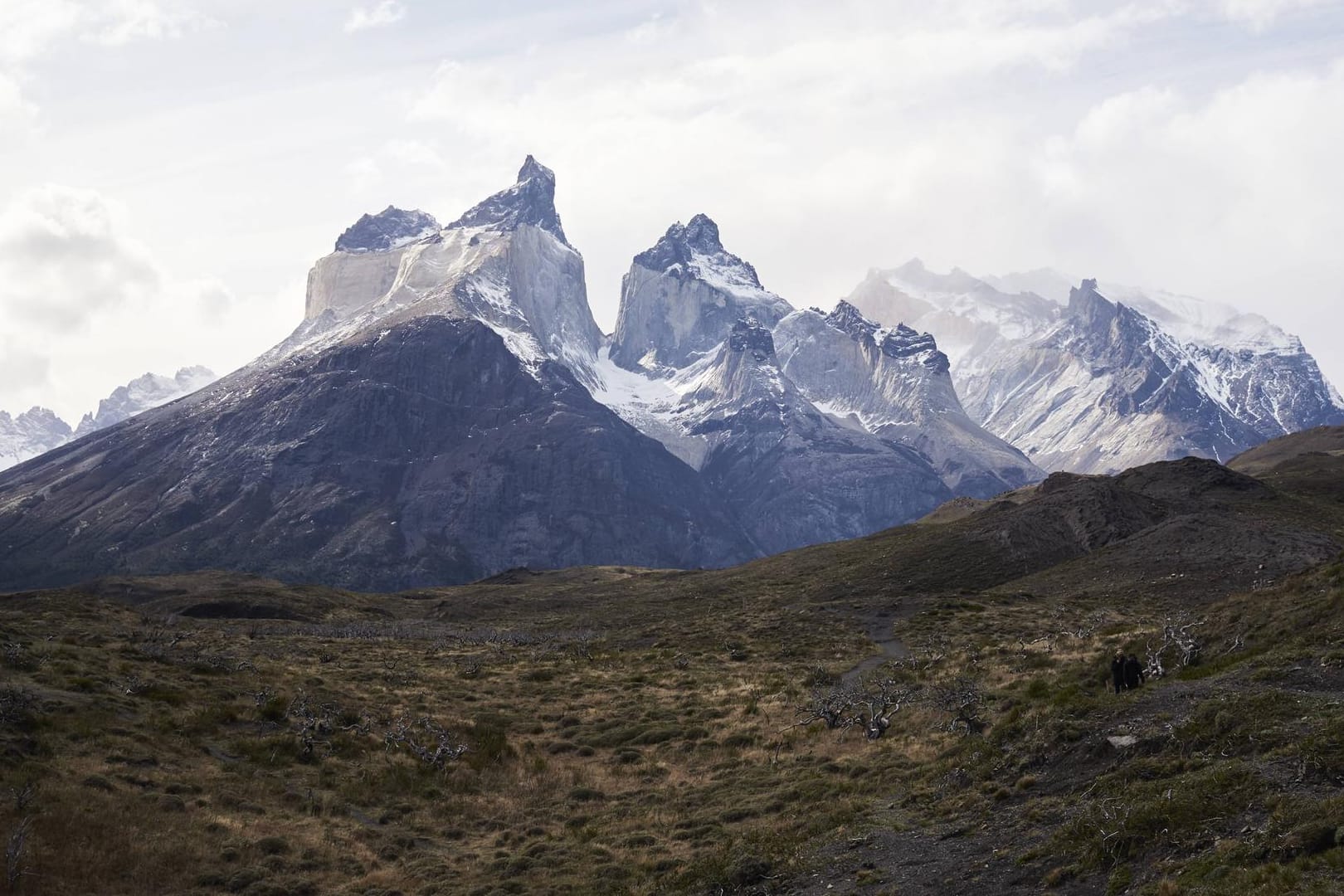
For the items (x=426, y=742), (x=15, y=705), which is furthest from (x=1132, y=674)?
(x=15, y=705)

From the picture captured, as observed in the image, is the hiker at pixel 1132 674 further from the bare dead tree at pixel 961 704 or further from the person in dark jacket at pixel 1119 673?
the bare dead tree at pixel 961 704

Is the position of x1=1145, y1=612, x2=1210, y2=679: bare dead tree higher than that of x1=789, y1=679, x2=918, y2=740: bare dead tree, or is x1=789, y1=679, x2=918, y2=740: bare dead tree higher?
x1=1145, y1=612, x2=1210, y2=679: bare dead tree

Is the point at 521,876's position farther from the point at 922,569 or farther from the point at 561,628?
the point at 922,569

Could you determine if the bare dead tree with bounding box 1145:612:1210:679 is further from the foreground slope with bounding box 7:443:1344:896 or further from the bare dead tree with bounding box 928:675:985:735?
the bare dead tree with bounding box 928:675:985:735

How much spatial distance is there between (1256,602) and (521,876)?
3119 centimetres

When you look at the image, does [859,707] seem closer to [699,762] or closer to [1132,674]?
[699,762]

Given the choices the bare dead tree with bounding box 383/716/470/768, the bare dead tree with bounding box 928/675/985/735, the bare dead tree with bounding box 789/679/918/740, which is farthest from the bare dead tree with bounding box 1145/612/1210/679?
the bare dead tree with bounding box 383/716/470/768

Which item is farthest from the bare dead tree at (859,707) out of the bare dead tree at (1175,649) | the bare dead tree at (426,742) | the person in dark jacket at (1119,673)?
the bare dead tree at (426,742)

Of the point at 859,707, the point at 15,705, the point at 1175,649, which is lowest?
the point at 859,707

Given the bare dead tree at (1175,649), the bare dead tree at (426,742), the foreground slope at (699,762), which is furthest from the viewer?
the bare dead tree at (426,742)

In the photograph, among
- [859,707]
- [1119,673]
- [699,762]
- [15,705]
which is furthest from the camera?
[859,707]

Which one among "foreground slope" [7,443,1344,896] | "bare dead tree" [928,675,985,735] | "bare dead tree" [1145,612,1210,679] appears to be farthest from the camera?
"bare dead tree" [928,675,985,735]

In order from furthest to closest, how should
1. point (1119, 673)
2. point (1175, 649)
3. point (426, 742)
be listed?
point (426, 742) < point (1175, 649) < point (1119, 673)

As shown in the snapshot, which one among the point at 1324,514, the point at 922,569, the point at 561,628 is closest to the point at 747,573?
the point at 922,569
